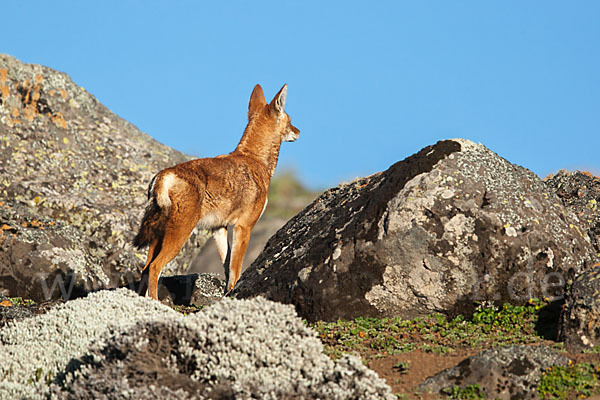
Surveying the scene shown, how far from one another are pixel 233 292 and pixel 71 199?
730 centimetres

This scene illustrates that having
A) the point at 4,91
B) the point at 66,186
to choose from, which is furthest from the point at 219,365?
the point at 4,91

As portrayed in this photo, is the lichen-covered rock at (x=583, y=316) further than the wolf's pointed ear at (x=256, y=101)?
No

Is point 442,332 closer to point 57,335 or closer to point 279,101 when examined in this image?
point 57,335

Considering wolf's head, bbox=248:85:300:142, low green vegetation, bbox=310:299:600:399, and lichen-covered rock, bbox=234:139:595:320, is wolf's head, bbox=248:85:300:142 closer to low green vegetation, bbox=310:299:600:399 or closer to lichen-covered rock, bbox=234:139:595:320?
lichen-covered rock, bbox=234:139:595:320

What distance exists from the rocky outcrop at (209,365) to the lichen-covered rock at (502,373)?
0.91m

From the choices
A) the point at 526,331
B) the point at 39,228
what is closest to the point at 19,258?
the point at 39,228

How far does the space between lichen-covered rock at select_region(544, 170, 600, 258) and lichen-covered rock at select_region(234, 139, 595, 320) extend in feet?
3.35

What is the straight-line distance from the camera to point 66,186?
16562 mm

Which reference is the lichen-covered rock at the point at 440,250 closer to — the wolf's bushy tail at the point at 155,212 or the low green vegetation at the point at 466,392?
the wolf's bushy tail at the point at 155,212

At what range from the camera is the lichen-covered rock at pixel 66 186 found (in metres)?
12.3

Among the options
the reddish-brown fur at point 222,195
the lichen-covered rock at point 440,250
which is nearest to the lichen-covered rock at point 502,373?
the lichen-covered rock at point 440,250

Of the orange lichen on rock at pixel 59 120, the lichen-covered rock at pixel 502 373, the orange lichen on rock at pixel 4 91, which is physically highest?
the orange lichen on rock at pixel 4 91

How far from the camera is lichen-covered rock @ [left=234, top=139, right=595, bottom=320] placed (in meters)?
8.76

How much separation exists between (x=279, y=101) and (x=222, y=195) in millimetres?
2722
